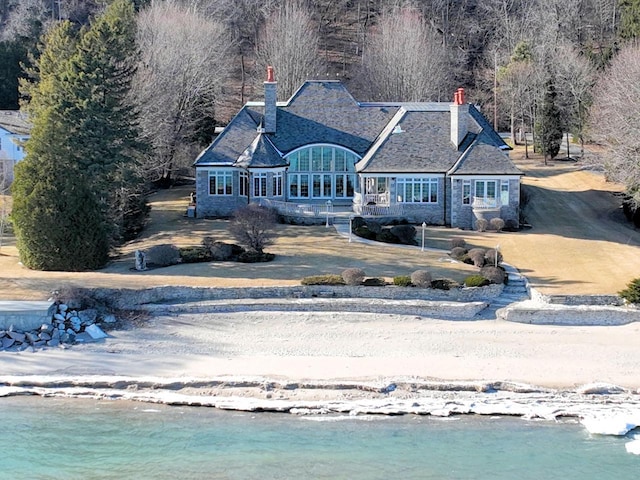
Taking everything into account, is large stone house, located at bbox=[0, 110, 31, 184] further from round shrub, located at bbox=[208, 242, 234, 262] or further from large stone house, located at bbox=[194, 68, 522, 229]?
round shrub, located at bbox=[208, 242, 234, 262]

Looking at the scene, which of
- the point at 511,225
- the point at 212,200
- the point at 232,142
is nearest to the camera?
the point at 511,225

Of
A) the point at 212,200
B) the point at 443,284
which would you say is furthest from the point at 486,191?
the point at 443,284

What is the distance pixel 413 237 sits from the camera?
41.6 metres

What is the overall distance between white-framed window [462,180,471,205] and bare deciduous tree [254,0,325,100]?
84.2ft

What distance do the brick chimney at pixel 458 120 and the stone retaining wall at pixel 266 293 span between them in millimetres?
16385

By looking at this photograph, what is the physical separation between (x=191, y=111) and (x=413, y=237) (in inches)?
885

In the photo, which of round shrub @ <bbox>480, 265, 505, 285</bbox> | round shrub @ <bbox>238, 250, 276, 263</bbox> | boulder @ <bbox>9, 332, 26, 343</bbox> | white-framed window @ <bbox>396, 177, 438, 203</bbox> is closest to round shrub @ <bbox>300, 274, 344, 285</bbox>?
round shrub @ <bbox>238, 250, 276, 263</bbox>

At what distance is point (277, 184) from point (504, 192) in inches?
439

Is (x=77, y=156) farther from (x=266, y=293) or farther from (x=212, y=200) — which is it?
(x=266, y=293)

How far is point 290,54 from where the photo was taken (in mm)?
69938

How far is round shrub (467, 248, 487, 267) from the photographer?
37.1 metres

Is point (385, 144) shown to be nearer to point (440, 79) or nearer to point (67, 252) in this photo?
point (67, 252)

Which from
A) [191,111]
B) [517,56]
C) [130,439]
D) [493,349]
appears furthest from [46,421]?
[517,56]

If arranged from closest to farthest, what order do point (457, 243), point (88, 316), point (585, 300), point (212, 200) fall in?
point (88, 316) → point (585, 300) → point (457, 243) → point (212, 200)
